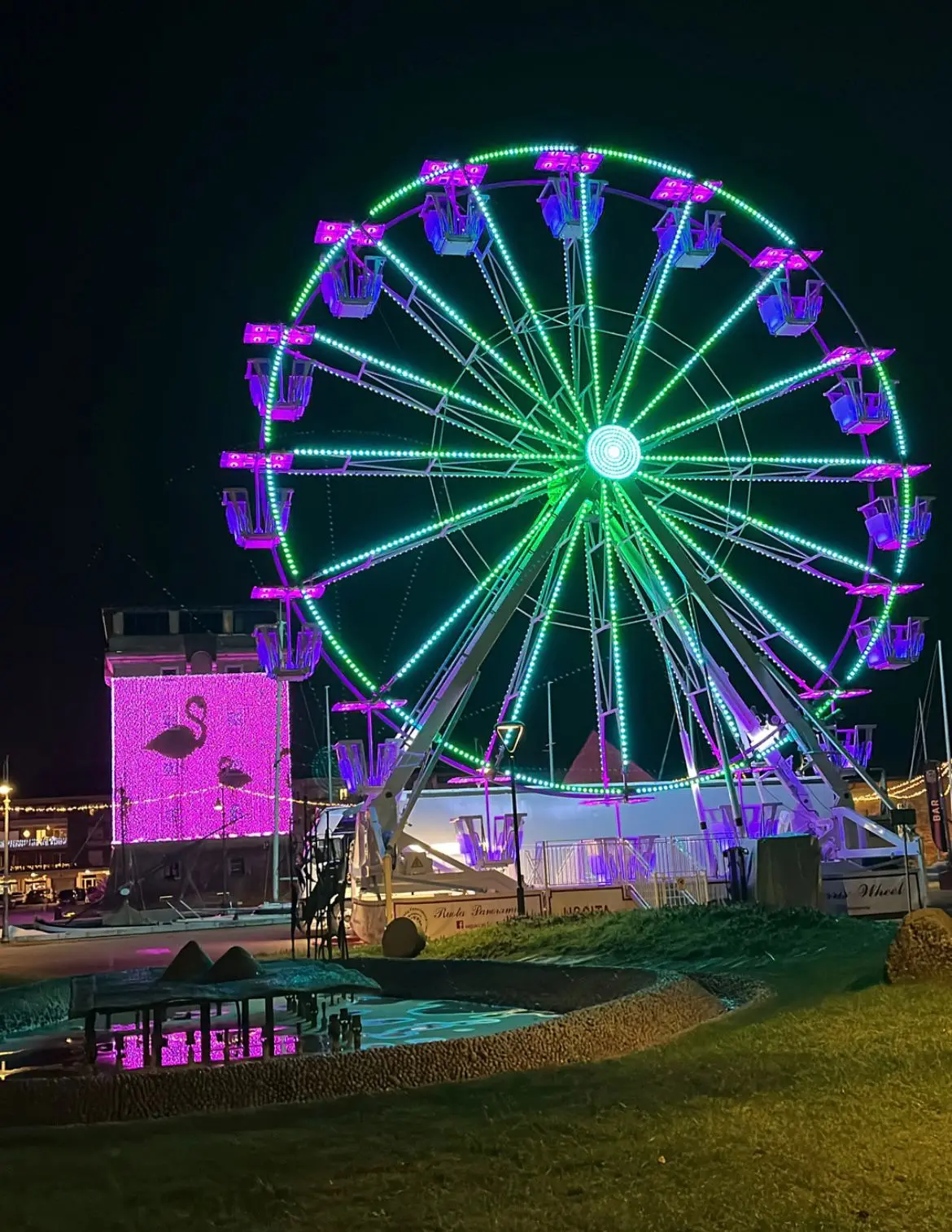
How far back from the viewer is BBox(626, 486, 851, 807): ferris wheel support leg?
2308 cm

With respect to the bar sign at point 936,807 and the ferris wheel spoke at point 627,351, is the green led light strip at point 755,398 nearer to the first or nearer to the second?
the ferris wheel spoke at point 627,351

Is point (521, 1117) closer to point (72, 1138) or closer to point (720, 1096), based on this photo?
point (720, 1096)

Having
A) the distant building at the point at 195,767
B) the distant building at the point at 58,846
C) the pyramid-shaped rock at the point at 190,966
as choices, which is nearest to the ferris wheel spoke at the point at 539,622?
the pyramid-shaped rock at the point at 190,966

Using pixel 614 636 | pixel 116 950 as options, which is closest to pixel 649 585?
pixel 614 636

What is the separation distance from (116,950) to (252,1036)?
18.5 m

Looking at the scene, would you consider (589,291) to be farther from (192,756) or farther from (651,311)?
(192,756)

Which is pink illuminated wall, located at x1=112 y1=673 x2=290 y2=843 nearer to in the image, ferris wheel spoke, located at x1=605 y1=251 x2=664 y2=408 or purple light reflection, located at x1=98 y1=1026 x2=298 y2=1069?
ferris wheel spoke, located at x1=605 y1=251 x2=664 y2=408

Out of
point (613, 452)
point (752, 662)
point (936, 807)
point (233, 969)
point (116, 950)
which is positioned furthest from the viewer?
point (936, 807)

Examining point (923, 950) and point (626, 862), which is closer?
point (923, 950)

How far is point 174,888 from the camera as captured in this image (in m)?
49.2

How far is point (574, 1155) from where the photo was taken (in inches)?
216

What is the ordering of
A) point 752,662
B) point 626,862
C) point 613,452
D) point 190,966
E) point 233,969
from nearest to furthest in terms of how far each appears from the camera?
point 233,969, point 190,966, point 613,452, point 752,662, point 626,862

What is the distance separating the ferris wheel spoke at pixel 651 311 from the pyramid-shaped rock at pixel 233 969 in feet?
49.0

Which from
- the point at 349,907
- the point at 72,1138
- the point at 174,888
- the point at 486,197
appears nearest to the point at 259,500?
the point at 486,197
